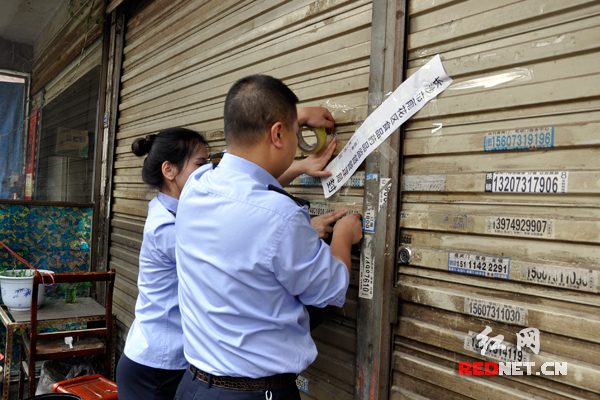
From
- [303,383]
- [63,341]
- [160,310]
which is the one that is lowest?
[63,341]

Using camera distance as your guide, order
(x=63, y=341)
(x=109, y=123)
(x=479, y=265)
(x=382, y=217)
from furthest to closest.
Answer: (x=109, y=123) → (x=63, y=341) → (x=382, y=217) → (x=479, y=265)

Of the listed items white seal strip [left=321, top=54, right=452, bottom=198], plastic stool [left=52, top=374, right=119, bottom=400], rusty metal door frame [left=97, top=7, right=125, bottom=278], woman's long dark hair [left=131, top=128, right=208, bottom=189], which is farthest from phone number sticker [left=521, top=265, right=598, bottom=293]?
rusty metal door frame [left=97, top=7, right=125, bottom=278]

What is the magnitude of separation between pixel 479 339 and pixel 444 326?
17cm

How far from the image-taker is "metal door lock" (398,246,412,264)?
205 cm

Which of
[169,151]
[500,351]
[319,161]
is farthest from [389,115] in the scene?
[169,151]

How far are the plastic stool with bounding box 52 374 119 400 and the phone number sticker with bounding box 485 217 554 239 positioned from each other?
3.09 m

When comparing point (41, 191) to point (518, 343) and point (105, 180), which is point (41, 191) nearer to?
point (105, 180)

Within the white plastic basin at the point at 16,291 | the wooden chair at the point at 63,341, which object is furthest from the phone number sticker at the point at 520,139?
the white plastic basin at the point at 16,291

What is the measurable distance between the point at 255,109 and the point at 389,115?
0.74 m

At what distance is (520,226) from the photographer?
1.67m

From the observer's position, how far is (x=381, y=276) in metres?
2.15

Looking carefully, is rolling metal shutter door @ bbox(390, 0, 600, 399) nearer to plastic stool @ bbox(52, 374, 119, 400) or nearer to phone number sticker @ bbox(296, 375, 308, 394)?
phone number sticker @ bbox(296, 375, 308, 394)

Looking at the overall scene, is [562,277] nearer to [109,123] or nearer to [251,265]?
[251,265]

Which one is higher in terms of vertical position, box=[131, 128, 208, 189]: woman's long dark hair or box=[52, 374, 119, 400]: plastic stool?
box=[131, 128, 208, 189]: woman's long dark hair
